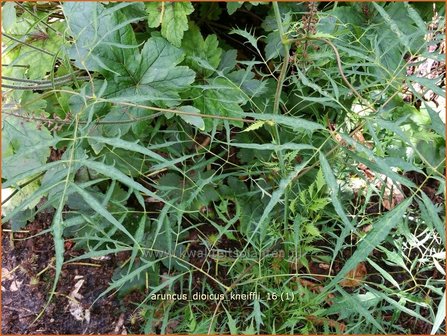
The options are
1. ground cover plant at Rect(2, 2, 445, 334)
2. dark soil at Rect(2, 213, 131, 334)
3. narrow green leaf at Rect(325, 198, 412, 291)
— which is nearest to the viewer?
narrow green leaf at Rect(325, 198, 412, 291)

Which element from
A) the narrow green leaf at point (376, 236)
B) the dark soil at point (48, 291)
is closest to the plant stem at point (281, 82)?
the narrow green leaf at point (376, 236)

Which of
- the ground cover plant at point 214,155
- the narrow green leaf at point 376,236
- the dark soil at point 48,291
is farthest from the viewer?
the dark soil at point 48,291

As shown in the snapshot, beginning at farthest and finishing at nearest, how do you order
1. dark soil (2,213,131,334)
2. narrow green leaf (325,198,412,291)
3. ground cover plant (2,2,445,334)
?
dark soil (2,213,131,334) < ground cover plant (2,2,445,334) < narrow green leaf (325,198,412,291)

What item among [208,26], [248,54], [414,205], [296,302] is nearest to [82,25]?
[208,26]

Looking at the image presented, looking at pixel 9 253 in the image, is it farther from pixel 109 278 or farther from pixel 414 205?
pixel 414 205

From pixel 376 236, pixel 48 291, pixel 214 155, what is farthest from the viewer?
pixel 48 291

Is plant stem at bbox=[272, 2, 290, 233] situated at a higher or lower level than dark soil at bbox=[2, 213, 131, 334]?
higher

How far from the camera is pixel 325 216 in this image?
1.39 meters

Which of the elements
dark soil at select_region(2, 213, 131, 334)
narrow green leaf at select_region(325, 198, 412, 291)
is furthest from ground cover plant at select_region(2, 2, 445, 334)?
narrow green leaf at select_region(325, 198, 412, 291)

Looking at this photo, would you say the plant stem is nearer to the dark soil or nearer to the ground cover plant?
the ground cover plant

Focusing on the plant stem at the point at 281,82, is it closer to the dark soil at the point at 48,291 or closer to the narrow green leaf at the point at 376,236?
the narrow green leaf at the point at 376,236

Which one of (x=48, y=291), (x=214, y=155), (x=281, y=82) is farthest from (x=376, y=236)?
(x=48, y=291)

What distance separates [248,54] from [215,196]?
48 centimetres

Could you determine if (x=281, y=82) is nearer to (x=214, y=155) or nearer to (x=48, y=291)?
(x=214, y=155)
